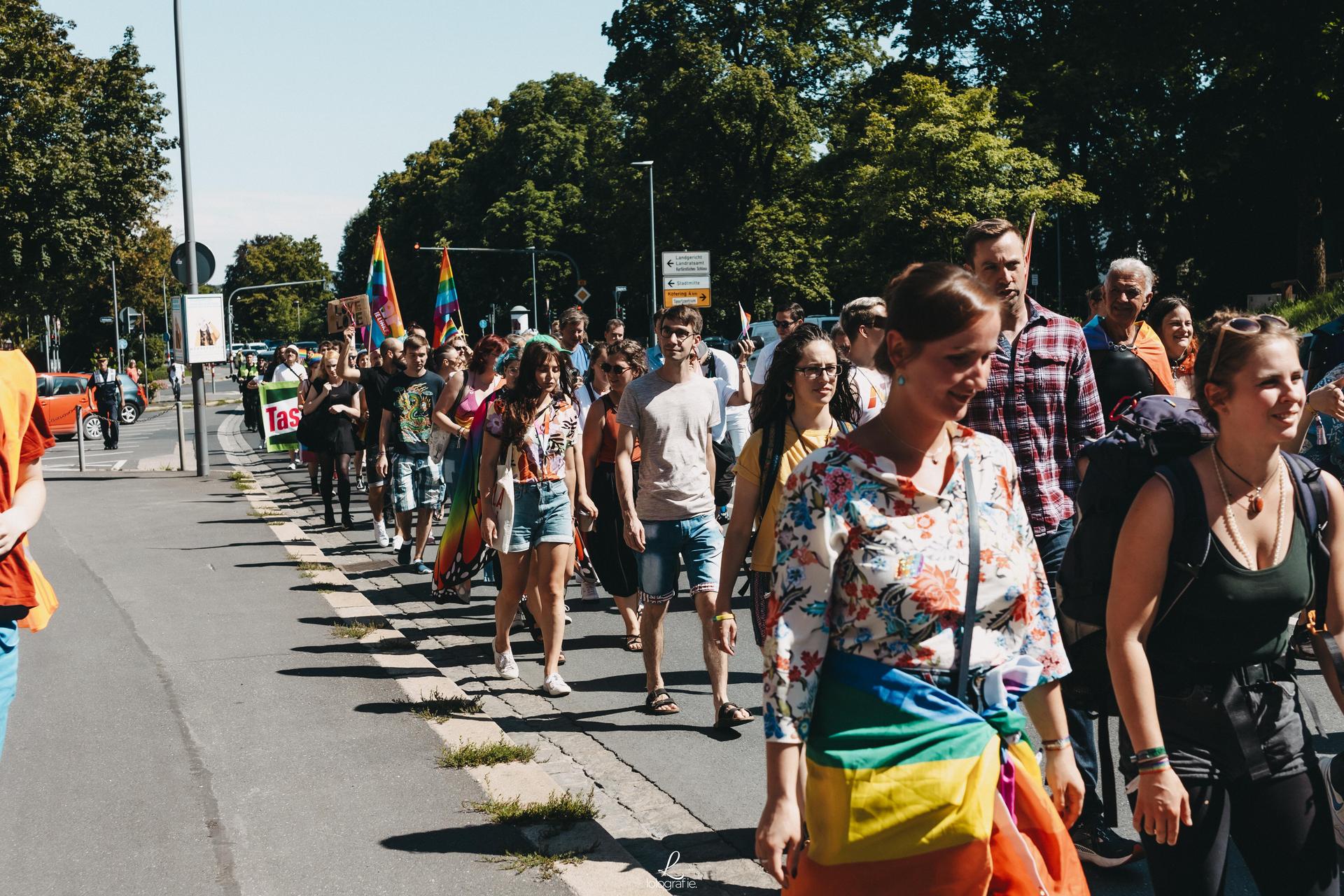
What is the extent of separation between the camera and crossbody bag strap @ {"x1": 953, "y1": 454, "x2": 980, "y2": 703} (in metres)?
2.38

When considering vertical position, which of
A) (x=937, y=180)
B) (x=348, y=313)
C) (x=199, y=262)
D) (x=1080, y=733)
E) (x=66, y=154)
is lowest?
(x=1080, y=733)

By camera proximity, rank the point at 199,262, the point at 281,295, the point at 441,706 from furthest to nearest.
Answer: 1. the point at 281,295
2. the point at 199,262
3. the point at 441,706

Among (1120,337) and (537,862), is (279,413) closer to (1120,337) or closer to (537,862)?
(1120,337)

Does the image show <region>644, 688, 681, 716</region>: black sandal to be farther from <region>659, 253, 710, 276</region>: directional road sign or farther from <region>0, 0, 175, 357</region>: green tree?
<region>0, 0, 175, 357</region>: green tree

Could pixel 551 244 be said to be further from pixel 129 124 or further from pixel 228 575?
pixel 228 575

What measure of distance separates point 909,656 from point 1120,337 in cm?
355

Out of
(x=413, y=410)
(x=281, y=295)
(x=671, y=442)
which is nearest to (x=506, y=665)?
(x=671, y=442)

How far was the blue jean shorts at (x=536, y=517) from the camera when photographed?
6.86m

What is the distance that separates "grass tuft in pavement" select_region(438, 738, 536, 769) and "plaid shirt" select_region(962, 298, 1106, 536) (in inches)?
94.8

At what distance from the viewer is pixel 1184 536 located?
111 inches

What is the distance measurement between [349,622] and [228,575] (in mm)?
2690

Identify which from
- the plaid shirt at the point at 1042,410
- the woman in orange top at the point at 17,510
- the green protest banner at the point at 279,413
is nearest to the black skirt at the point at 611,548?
the plaid shirt at the point at 1042,410

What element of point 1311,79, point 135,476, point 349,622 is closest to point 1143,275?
point 349,622

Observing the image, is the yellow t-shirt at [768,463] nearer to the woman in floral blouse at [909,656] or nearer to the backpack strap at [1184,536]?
the backpack strap at [1184,536]
